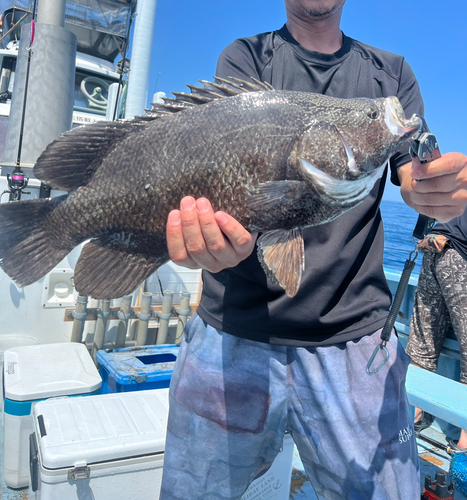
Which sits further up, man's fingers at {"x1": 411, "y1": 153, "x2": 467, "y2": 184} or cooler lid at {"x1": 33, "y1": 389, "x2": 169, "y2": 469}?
man's fingers at {"x1": 411, "y1": 153, "x2": 467, "y2": 184}

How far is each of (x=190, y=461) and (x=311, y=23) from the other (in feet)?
6.66

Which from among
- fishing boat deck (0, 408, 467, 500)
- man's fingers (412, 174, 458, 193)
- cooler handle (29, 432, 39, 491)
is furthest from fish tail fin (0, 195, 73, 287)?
fishing boat deck (0, 408, 467, 500)

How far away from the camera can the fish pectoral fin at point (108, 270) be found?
5.47 ft

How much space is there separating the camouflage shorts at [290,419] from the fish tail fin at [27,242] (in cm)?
73

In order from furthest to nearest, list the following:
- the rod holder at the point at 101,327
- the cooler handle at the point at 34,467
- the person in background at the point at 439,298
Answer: the rod holder at the point at 101,327 < the person in background at the point at 439,298 < the cooler handle at the point at 34,467

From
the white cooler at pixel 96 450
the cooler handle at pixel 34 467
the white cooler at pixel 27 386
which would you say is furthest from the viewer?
the white cooler at pixel 27 386

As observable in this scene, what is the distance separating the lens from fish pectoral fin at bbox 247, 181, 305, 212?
4.74 ft

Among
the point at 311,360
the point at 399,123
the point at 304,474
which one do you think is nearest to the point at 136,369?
the point at 304,474

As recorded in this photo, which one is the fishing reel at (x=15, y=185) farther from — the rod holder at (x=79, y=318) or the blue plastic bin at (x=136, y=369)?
the blue plastic bin at (x=136, y=369)

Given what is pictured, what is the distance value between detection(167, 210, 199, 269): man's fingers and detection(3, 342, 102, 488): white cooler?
6.33ft

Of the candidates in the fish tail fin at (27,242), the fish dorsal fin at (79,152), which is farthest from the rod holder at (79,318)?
the fish dorsal fin at (79,152)

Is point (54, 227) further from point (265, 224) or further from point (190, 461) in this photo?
point (190, 461)

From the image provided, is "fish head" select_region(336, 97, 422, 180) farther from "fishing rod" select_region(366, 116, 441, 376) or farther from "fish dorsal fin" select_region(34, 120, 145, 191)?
"fish dorsal fin" select_region(34, 120, 145, 191)

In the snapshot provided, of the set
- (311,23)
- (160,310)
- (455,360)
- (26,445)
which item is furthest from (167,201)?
(455,360)
